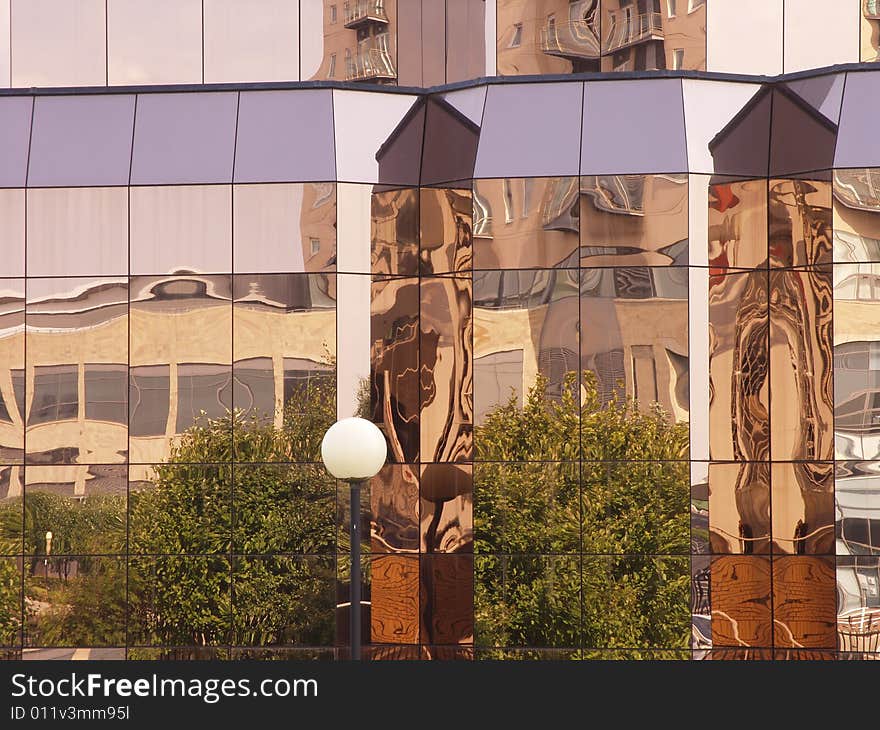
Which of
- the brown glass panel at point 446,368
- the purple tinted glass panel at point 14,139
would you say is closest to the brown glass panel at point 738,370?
the brown glass panel at point 446,368

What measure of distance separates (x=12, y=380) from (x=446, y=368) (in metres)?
6.73

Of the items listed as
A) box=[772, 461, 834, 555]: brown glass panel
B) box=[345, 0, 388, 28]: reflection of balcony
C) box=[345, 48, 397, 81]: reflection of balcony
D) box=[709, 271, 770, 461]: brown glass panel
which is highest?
box=[345, 0, 388, 28]: reflection of balcony

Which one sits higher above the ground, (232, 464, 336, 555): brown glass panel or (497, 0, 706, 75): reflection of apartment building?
(497, 0, 706, 75): reflection of apartment building

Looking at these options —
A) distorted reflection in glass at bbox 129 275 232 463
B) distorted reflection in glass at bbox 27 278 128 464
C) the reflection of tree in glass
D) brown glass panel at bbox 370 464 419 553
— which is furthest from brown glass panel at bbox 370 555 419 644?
distorted reflection in glass at bbox 27 278 128 464

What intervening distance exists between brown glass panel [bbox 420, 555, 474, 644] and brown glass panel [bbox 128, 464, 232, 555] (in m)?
3.23

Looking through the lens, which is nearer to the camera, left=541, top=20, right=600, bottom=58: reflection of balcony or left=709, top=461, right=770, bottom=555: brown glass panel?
left=709, top=461, right=770, bottom=555: brown glass panel

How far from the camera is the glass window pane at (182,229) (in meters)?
17.5

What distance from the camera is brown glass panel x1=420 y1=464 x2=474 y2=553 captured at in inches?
686

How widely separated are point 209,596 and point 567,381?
6.35 meters

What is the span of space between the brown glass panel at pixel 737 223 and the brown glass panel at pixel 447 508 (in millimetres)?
5015

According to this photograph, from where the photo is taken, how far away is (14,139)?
17.9 meters

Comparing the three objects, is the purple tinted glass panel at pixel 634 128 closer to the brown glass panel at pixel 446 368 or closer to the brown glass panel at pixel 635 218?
the brown glass panel at pixel 635 218

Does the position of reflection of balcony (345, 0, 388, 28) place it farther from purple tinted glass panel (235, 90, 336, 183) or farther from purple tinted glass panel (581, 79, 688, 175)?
purple tinted glass panel (581, 79, 688, 175)

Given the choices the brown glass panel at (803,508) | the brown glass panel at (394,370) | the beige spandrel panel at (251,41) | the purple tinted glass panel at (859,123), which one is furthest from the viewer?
the beige spandrel panel at (251,41)
